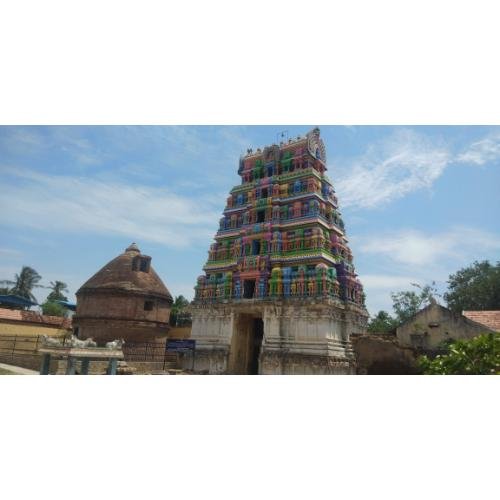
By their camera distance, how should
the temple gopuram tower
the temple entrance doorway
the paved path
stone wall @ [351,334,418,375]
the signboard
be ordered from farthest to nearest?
the signboard
the temple entrance doorway
the temple gopuram tower
the paved path
stone wall @ [351,334,418,375]

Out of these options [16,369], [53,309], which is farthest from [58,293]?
[16,369]

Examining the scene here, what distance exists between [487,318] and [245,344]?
9.80 m

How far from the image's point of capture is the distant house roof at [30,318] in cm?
1936

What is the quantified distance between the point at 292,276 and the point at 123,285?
380 inches

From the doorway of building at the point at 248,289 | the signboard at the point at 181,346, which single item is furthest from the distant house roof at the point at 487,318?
the signboard at the point at 181,346

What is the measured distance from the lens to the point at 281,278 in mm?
15734

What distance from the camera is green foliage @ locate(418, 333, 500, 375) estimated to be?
6270 mm

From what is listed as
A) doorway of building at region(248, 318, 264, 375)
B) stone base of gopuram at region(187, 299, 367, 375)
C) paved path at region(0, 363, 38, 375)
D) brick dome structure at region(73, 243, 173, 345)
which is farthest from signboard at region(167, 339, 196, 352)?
paved path at region(0, 363, 38, 375)

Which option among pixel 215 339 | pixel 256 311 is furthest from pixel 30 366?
pixel 256 311

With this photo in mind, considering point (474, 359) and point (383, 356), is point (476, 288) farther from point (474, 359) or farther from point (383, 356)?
point (474, 359)

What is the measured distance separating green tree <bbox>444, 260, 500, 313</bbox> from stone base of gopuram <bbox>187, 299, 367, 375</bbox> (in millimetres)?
4908

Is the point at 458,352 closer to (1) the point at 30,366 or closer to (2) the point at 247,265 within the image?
(2) the point at 247,265

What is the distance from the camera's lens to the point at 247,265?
16719 millimetres

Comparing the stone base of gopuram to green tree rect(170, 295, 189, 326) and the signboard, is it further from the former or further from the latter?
green tree rect(170, 295, 189, 326)
